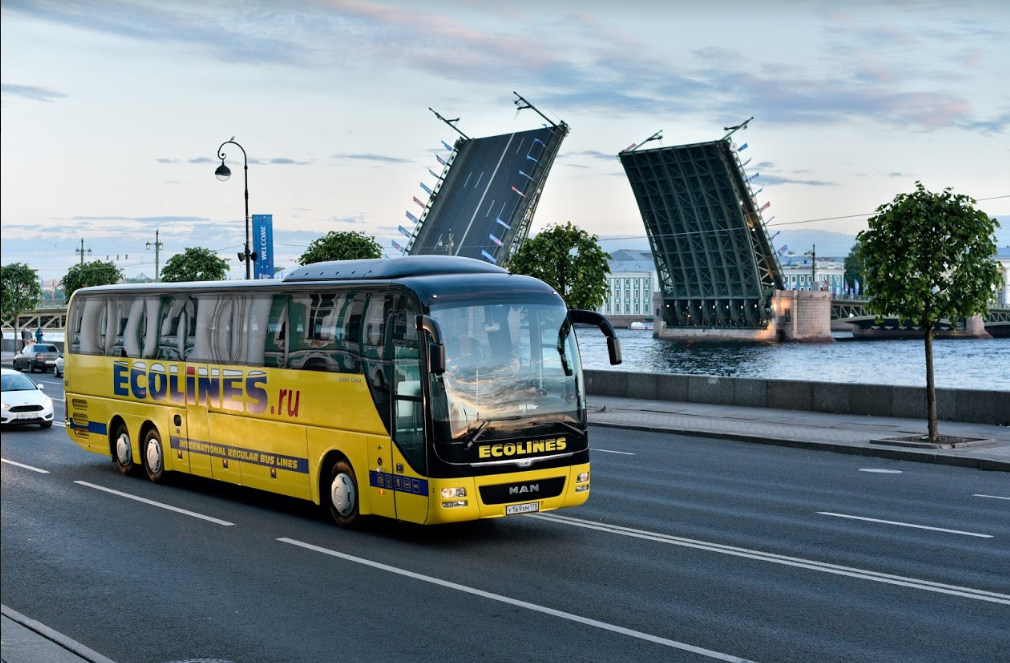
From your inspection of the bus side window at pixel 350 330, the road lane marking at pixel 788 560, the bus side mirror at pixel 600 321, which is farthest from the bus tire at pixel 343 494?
the bus side mirror at pixel 600 321

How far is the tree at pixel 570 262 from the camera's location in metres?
36.5

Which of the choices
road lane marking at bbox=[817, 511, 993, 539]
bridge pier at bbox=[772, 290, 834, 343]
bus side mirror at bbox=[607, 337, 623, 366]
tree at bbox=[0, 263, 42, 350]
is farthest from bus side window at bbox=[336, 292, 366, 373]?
bridge pier at bbox=[772, 290, 834, 343]

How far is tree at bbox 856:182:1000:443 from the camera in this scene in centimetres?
2252

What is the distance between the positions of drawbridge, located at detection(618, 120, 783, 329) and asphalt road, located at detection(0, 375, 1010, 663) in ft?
220

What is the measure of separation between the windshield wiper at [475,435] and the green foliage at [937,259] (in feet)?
44.3

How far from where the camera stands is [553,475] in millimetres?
12352

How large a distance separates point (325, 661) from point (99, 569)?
4.12 meters

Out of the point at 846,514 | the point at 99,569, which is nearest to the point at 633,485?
the point at 846,514

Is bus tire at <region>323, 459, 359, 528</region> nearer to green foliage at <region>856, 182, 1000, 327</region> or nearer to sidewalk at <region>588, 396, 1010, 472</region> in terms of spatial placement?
sidewalk at <region>588, 396, 1010, 472</region>

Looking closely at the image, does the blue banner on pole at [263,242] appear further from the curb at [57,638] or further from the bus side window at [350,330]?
the curb at [57,638]

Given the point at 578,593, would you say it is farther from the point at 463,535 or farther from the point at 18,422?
the point at 18,422

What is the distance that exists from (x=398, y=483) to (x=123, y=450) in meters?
7.91

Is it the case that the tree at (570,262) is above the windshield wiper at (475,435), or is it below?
above

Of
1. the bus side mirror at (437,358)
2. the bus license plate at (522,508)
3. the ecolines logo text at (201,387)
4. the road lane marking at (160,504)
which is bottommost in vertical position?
the road lane marking at (160,504)
